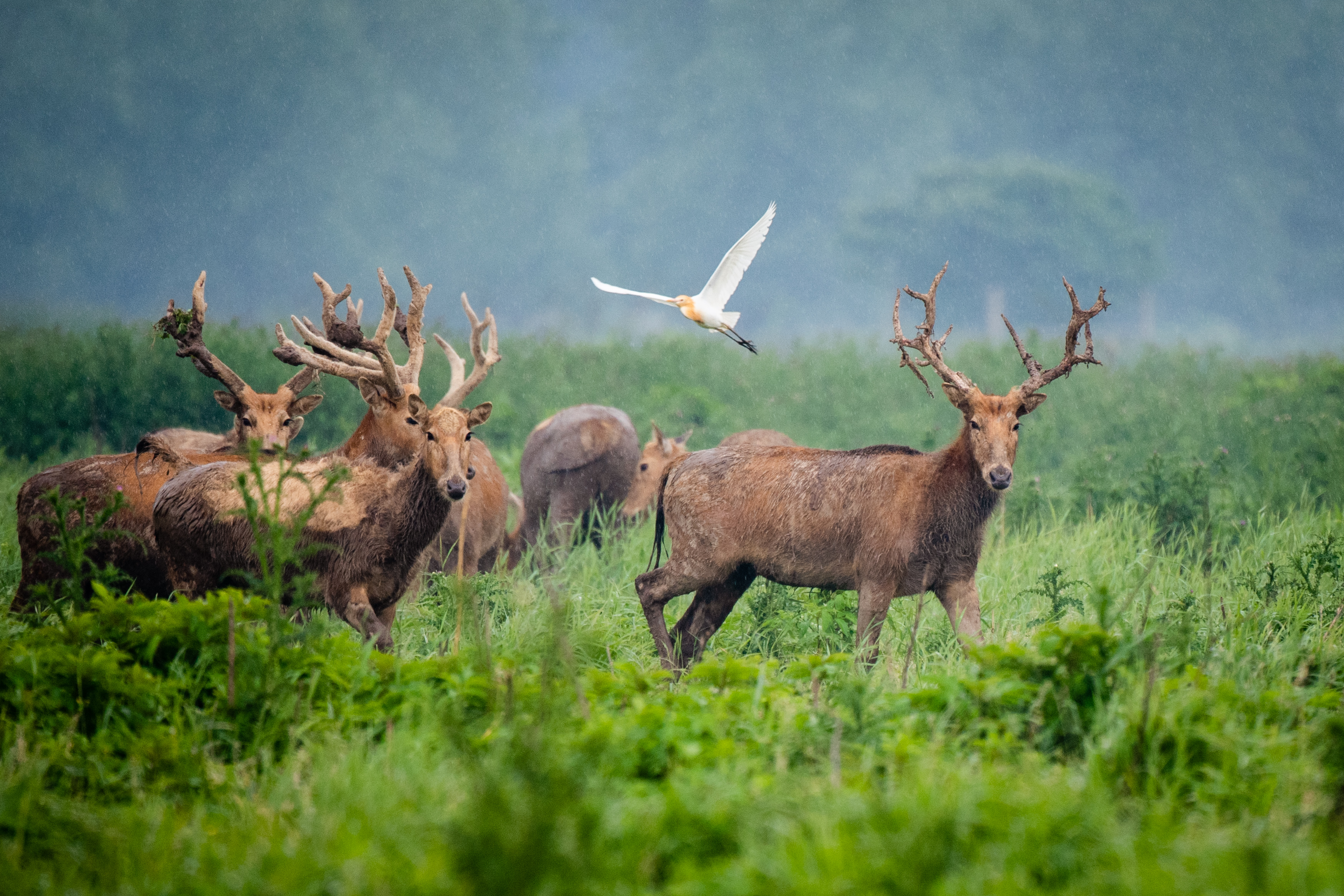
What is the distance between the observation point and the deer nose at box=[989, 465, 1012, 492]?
6465mm

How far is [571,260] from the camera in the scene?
61.1 metres

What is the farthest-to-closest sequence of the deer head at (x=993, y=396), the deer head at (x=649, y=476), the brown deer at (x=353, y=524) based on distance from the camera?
the deer head at (x=649, y=476)
the deer head at (x=993, y=396)
the brown deer at (x=353, y=524)

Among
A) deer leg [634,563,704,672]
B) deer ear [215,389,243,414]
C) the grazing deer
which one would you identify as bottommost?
deer leg [634,563,704,672]

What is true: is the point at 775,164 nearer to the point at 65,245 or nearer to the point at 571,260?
the point at 571,260

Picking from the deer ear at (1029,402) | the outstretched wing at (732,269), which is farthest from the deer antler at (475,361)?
the deer ear at (1029,402)

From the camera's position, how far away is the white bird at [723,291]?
768cm

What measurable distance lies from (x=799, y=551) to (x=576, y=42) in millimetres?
76380

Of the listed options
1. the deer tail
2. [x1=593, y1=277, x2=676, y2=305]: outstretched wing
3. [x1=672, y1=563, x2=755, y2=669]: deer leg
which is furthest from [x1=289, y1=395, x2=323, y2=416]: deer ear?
Answer: [x1=672, y1=563, x2=755, y2=669]: deer leg

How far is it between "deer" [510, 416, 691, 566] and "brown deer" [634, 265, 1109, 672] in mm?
3500

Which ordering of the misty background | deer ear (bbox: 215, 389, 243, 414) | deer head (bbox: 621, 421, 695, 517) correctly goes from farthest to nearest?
the misty background, deer head (bbox: 621, 421, 695, 517), deer ear (bbox: 215, 389, 243, 414)

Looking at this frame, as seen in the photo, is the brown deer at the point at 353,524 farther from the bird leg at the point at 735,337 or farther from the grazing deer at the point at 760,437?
the grazing deer at the point at 760,437

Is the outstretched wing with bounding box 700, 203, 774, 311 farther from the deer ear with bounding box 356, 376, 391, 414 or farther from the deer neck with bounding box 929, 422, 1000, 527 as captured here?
the deer ear with bounding box 356, 376, 391, 414

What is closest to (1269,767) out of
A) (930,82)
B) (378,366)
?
(378,366)

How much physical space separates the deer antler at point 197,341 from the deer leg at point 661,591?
321 centimetres
